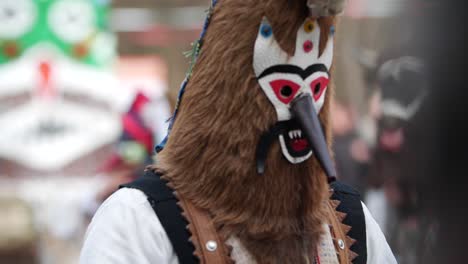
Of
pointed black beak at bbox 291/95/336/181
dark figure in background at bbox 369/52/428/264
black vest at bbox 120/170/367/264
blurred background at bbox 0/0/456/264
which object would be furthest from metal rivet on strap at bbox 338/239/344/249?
blurred background at bbox 0/0/456/264

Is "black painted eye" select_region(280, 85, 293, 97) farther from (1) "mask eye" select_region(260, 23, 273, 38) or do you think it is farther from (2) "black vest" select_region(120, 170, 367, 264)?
(2) "black vest" select_region(120, 170, 367, 264)

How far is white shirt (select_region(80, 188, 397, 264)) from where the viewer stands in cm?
213

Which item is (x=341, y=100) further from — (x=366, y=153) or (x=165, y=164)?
(x=165, y=164)

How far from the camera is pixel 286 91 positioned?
2.22m

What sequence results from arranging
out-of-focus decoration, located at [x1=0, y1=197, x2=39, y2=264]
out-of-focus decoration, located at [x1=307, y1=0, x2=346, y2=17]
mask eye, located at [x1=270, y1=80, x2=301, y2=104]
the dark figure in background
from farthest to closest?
out-of-focus decoration, located at [x1=0, y1=197, x2=39, y2=264] → the dark figure in background → mask eye, located at [x1=270, y1=80, x2=301, y2=104] → out-of-focus decoration, located at [x1=307, y1=0, x2=346, y2=17]

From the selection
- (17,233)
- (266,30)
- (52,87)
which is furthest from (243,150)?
(52,87)

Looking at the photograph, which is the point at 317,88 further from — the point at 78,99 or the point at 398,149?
the point at 78,99

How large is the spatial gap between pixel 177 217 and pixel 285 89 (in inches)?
15.5

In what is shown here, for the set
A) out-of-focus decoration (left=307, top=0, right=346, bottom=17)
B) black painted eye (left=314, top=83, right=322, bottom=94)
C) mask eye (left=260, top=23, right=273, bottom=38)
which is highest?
out-of-focus decoration (left=307, top=0, right=346, bottom=17)

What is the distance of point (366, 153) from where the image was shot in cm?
536

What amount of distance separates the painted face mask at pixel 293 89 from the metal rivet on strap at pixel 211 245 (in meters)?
0.20

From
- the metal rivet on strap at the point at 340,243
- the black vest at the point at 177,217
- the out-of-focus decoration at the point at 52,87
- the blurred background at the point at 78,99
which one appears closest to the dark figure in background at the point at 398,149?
the blurred background at the point at 78,99

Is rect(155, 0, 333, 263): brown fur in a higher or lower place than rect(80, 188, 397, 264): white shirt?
higher

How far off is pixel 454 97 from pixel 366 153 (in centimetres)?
131
